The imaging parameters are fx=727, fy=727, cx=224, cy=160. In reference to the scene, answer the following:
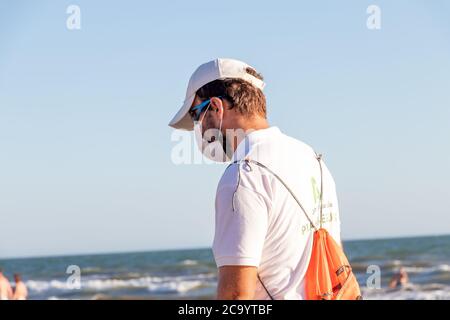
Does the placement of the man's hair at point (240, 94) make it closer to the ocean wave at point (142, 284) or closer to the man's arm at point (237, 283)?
the man's arm at point (237, 283)

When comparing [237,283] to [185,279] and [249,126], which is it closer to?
[249,126]

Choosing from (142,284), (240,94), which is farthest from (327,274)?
(142,284)

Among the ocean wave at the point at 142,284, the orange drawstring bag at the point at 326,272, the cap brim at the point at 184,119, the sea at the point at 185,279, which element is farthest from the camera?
the ocean wave at the point at 142,284

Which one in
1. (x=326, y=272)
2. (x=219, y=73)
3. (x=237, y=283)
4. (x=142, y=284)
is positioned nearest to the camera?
(x=237, y=283)

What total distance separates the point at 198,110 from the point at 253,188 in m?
0.47

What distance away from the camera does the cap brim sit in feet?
8.46

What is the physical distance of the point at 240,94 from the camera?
7.98 ft

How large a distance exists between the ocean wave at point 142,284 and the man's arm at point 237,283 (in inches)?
867

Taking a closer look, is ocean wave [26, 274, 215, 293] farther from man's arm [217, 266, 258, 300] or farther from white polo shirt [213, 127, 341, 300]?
man's arm [217, 266, 258, 300]

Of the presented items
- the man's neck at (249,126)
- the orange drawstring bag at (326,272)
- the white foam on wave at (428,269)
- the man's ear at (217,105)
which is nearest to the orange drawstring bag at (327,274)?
the orange drawstring bag at (326,272)

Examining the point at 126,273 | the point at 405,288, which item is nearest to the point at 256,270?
the point at 405,288

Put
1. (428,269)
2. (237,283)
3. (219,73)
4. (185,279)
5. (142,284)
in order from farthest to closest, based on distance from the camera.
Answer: (185,279) → (142,284) → (428,269) → (219,73) → (237,283)

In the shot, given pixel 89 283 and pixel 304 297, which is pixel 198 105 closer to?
pixel 304 297

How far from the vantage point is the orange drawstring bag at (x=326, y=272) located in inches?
91.0
